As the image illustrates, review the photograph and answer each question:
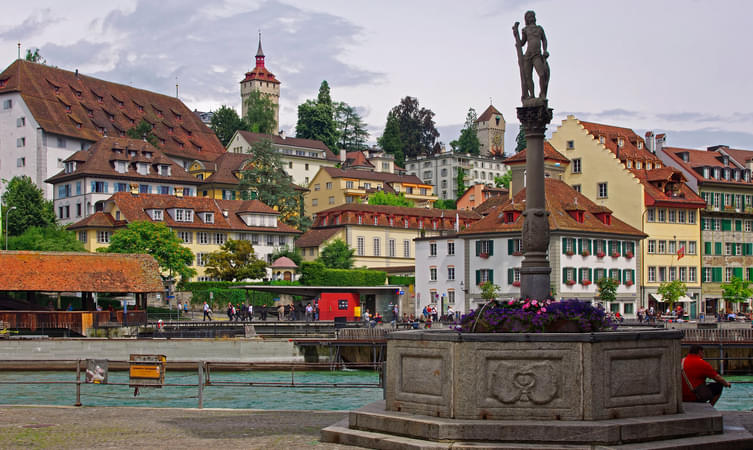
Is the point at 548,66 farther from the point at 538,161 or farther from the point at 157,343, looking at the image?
the point at 157,343

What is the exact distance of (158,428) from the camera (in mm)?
15820

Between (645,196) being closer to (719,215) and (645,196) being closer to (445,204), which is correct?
(719,215)

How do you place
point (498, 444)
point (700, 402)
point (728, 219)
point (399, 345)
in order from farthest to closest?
point (728, 219) → point (700, 402) → point (399, 345) → point (498, 444)

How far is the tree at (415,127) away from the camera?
18462cm

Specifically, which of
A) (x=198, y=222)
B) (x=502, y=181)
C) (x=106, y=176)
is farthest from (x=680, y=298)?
(x=502, y=181)

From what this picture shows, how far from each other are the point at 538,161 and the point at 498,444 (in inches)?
277

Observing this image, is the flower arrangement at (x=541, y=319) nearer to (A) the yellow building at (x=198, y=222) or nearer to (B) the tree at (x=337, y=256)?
(A) the yellow building at (x=198, y=222)

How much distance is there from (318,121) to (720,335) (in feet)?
400

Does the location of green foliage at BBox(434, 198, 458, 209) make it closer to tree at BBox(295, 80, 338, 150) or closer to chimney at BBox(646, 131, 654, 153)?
tree at BBox(295, 80, 338, 150)

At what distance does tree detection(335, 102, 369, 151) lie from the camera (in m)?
182

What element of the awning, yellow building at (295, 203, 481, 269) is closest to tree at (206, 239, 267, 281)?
yellow building at (295, 203, 481, 269)

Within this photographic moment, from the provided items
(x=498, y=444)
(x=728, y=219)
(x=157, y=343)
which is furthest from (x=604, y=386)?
(x=728, y=219)

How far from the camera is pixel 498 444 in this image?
12836 mm

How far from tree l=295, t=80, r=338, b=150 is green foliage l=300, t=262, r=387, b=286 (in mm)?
78818
